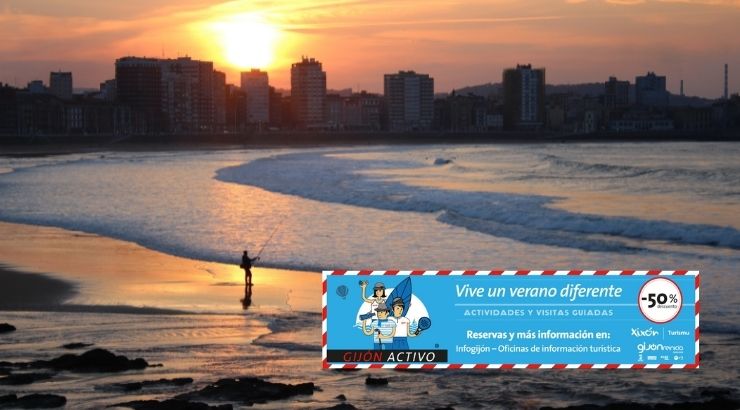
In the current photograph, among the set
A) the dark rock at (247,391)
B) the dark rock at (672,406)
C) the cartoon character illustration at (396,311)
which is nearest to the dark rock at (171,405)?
the dark rock at (247,391)

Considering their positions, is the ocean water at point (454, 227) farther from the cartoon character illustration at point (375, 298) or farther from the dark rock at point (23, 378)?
the dark rock at point (23, 378)

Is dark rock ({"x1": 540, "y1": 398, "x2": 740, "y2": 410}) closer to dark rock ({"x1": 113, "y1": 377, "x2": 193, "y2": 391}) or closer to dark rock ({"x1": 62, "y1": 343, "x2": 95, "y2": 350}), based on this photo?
dark rock ({"x1": 113, "y1": 377, "x2": 193, "y2": 391})

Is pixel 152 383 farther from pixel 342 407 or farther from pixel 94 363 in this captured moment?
pixel 342 407

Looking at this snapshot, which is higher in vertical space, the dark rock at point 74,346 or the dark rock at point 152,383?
the dark rock at point 74,346

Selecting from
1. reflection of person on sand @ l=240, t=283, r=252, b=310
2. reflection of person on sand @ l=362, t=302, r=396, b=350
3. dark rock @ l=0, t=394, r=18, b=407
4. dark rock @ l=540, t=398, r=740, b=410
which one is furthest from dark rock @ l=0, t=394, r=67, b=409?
reflection of person on sand @ l=240, t=283, r=252, b=310

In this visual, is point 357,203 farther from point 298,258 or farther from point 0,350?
point 0,350

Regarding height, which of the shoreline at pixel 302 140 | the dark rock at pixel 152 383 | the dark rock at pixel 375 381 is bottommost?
the dark rock at pixel 375 381
